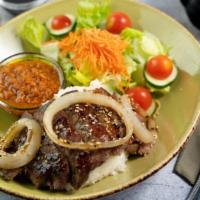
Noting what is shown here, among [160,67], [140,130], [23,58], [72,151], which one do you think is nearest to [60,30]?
[23,58]

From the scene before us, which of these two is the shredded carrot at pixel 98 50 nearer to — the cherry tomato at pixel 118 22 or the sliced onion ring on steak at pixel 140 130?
the cherry tomato at pixel 118 22

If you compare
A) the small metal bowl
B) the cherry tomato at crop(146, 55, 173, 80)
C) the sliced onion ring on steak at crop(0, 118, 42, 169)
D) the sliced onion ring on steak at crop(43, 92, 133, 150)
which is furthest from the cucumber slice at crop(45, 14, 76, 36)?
the sliced onion ring on steak at crop(0, 118, 42, 169)

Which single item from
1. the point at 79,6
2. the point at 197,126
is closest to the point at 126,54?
the point at 79,6

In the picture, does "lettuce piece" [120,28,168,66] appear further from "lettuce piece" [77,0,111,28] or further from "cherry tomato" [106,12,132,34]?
"lettuce piece" [77,0,111,28]

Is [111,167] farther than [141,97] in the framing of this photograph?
No

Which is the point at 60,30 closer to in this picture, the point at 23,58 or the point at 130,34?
the point at 23,58

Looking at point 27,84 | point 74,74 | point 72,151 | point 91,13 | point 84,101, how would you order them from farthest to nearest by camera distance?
point 91,13 < point 74,74 < point 27,84 < point 84,101 < point 72,151

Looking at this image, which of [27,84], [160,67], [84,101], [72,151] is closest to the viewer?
[72,151]
